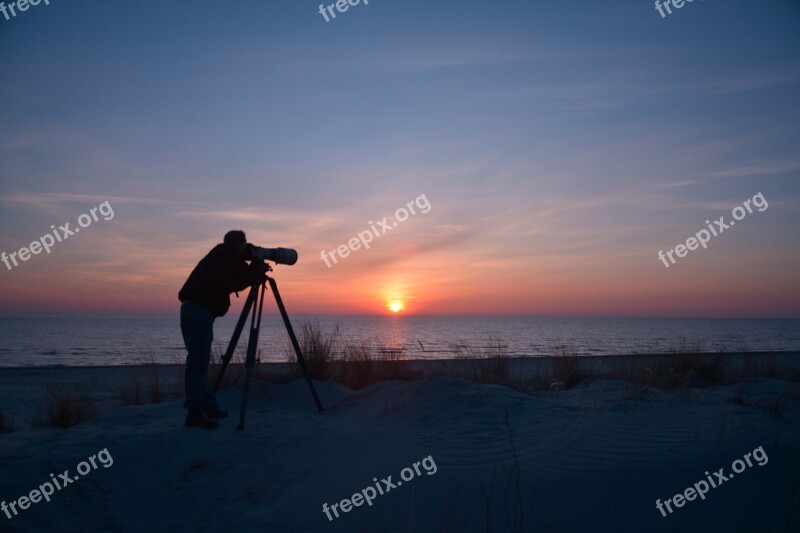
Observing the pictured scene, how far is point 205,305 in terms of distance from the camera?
17.9ft

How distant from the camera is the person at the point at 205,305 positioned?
209 inches

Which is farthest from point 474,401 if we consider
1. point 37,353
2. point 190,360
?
point 37,353

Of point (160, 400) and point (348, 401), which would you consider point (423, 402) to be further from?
point (160, 400)

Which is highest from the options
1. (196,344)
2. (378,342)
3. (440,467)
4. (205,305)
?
(205,305)

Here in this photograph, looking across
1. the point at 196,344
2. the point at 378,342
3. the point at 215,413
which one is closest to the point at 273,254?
the point at 196,344

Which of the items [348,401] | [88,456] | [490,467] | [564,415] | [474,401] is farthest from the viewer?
[348,401]

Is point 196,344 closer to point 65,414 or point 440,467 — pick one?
point 65,414

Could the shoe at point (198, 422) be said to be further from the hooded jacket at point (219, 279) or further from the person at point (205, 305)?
the hooded jacket at point (219, 279)

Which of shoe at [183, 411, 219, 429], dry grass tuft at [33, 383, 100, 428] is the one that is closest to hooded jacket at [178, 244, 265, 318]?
shoe at [183, 411, 219, 429]

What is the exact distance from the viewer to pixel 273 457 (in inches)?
177

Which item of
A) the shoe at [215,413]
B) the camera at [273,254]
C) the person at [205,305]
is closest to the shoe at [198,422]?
the person at [205,305]

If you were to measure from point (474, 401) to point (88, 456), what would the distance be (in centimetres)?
382

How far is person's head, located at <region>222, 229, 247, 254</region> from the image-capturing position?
5664 millimetres

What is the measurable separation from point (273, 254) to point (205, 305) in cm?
101
